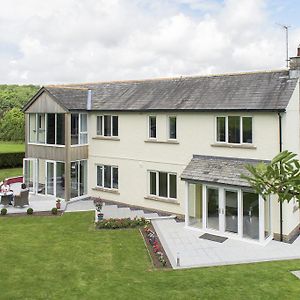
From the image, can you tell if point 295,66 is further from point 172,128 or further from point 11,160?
point 11,160

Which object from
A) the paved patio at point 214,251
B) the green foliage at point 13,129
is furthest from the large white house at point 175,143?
the green foliage at point 13,129

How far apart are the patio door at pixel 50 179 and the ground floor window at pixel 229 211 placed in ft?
38.0

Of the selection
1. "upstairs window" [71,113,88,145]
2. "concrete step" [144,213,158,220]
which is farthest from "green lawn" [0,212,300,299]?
"upstairs window" [71,113,88,145]

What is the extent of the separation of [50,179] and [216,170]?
545 inches

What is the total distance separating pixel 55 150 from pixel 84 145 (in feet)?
7.13

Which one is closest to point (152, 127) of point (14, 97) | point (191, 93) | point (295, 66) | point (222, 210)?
point (191, 93)

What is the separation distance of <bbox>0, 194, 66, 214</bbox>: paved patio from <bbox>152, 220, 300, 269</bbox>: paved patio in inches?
369

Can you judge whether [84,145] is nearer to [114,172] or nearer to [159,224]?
[114,172]

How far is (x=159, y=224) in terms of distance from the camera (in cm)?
2170

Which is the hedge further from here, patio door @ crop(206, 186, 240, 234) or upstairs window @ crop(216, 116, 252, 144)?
patio door @ crop(206, 186, 240, 234)

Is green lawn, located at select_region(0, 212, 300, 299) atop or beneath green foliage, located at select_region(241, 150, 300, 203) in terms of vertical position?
beneath

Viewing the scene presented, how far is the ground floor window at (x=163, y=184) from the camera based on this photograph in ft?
77.3

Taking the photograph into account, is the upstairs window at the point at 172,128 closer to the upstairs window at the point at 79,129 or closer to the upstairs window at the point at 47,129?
the upstairs window at the point at 79,129

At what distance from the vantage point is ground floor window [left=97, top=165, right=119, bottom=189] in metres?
26.9
